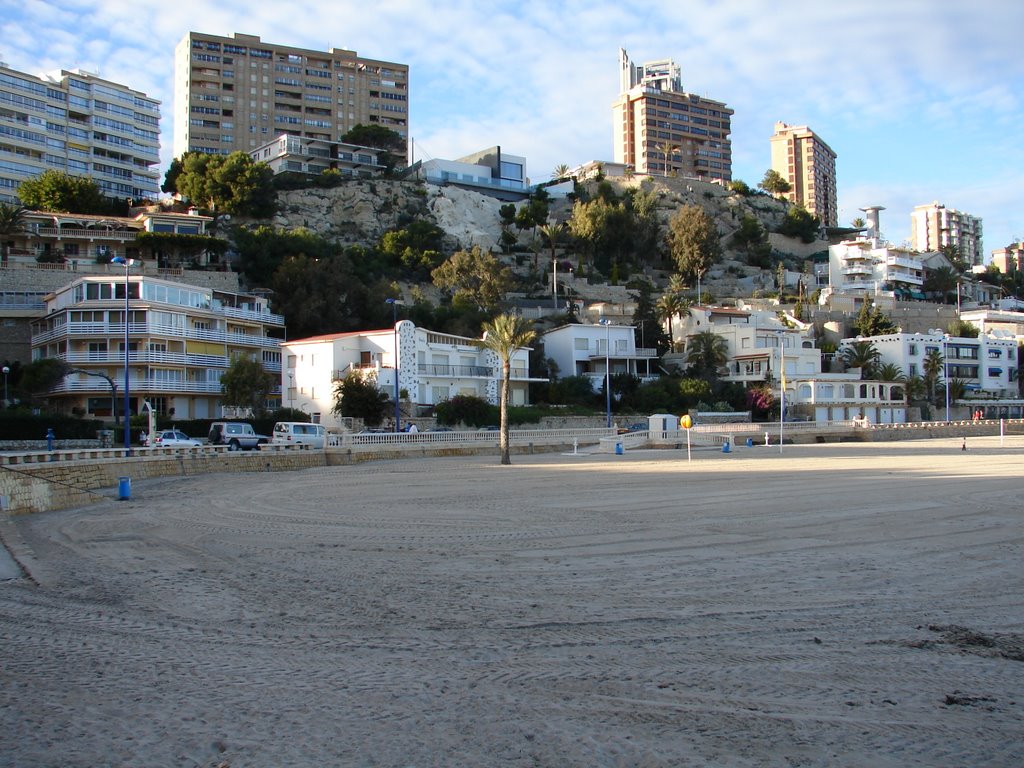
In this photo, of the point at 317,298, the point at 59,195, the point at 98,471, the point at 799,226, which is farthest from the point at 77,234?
the point at 799,226

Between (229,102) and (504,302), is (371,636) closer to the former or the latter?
(504,302)

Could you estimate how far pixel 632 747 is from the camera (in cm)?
591

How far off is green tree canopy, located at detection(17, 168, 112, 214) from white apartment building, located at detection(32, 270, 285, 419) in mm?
26897

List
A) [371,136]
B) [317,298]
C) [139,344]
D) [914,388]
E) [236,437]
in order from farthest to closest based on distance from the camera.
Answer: [371,136] < [914,388] < [317,298] < [139,344] < [236,437]

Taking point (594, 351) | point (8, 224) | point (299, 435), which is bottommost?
point (299, 435)

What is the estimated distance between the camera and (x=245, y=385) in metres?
50.8

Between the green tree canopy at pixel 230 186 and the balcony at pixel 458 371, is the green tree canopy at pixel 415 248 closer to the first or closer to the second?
the green tree canopy at pixel 230 186

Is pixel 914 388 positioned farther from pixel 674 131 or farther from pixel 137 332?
pixel 674 131

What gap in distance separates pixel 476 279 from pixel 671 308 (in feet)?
62.5

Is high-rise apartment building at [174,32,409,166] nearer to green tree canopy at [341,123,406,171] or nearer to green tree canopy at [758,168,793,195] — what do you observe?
green tree canopy at [341,123,406,171]

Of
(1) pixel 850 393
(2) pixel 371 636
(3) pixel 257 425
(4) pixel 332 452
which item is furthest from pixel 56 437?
(1) pixel 850 393

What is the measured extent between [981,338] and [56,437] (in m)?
84.4

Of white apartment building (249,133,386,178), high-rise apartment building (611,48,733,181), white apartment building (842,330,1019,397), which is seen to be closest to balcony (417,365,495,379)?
white apartment building (842,330,1019,397)

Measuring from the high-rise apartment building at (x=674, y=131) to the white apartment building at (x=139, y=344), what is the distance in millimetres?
135614
